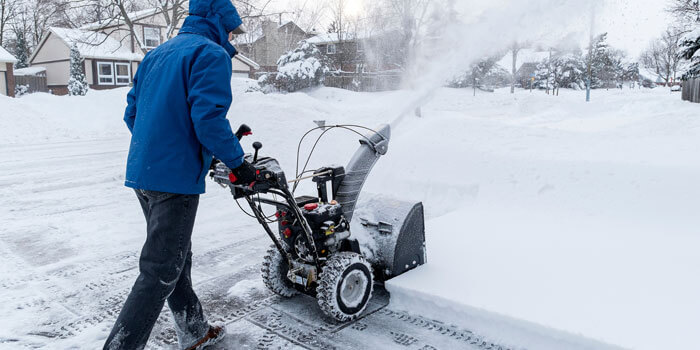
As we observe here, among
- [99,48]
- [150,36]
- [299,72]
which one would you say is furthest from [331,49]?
[99,48]

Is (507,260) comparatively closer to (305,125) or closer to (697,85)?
(305,125)

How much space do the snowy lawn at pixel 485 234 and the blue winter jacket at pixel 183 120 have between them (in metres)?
1.37

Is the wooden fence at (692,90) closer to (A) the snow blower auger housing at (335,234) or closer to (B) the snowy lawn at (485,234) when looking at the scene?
(B) the snowy lawn at (485,234)

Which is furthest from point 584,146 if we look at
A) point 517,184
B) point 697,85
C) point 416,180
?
point 697,85

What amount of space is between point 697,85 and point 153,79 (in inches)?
→ 808

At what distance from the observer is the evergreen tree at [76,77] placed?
91.1 ft

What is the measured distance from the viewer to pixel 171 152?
265cm

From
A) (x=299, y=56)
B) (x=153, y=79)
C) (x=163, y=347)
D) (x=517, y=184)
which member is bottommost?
(x=163, y=347)

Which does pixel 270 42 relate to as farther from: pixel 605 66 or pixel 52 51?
pixel 605 66

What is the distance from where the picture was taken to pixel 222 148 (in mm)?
2631

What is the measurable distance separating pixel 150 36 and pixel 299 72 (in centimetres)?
1231

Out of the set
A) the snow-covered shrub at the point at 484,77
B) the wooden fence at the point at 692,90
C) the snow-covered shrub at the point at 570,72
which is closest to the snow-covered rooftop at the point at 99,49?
the snow-covered shrub at the point at 484,77

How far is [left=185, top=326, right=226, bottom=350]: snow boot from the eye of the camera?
313 cm

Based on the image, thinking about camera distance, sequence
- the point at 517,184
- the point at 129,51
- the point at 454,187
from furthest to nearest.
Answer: the point at 129,51 → the point at 454,187 → the point at 517,184
